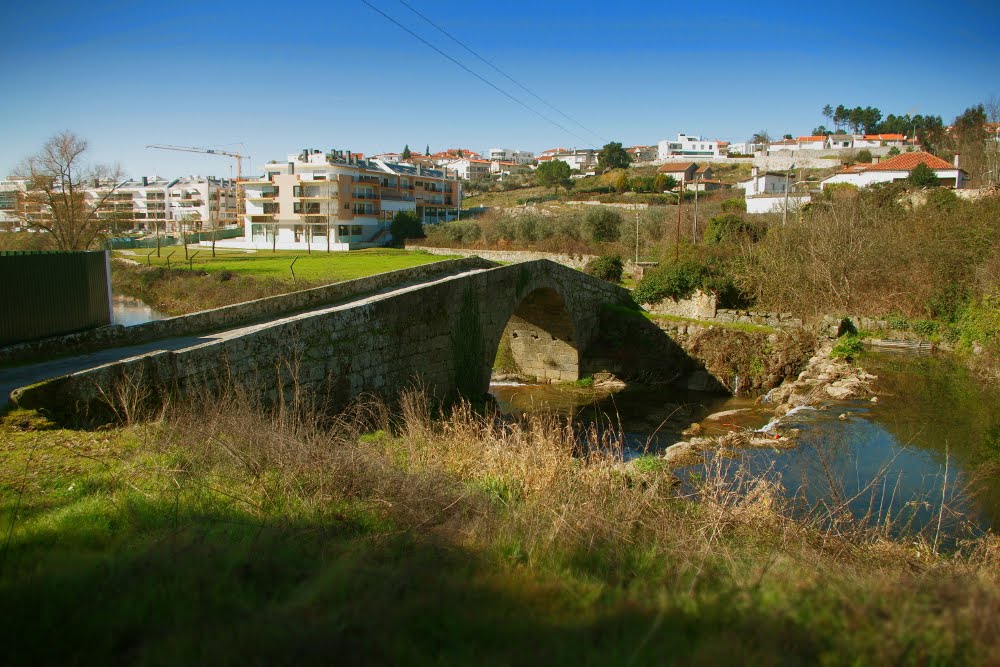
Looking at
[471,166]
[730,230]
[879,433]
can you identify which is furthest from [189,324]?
[471,166]

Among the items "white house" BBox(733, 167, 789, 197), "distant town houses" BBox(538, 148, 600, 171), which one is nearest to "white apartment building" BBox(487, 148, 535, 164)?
"distant town houses" BBox(538, 148, 600, 171)

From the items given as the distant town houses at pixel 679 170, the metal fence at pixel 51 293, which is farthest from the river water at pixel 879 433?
the distant town houses at pixel 679 170

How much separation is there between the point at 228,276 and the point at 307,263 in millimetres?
6272

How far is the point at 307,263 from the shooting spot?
38.2 metres

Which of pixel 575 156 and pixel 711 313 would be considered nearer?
pixel 711 313

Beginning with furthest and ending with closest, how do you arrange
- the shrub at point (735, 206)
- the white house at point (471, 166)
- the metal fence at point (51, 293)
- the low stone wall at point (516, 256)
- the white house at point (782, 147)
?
the white house at point (471, 166) < the white house at point (782, 147) < the shrub at point (735, 206) < the low stone wall at point (516, 256) < the metal fence at point (51, 293)

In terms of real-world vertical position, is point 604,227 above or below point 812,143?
below

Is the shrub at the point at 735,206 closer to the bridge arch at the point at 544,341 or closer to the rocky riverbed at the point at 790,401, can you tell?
the rocky riverbed at the point at 790,401

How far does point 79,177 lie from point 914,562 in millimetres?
42117

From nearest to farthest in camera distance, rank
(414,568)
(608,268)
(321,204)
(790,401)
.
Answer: (414,568), (790,401), (608,268), (321,204)

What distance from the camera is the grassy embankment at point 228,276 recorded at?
2958 centimetres

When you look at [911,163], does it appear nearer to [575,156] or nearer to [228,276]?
[228,276]

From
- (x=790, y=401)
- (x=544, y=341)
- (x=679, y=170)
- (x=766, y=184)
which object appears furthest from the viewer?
(x=679, y=170)

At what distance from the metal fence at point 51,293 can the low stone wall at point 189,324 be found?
32 cm
